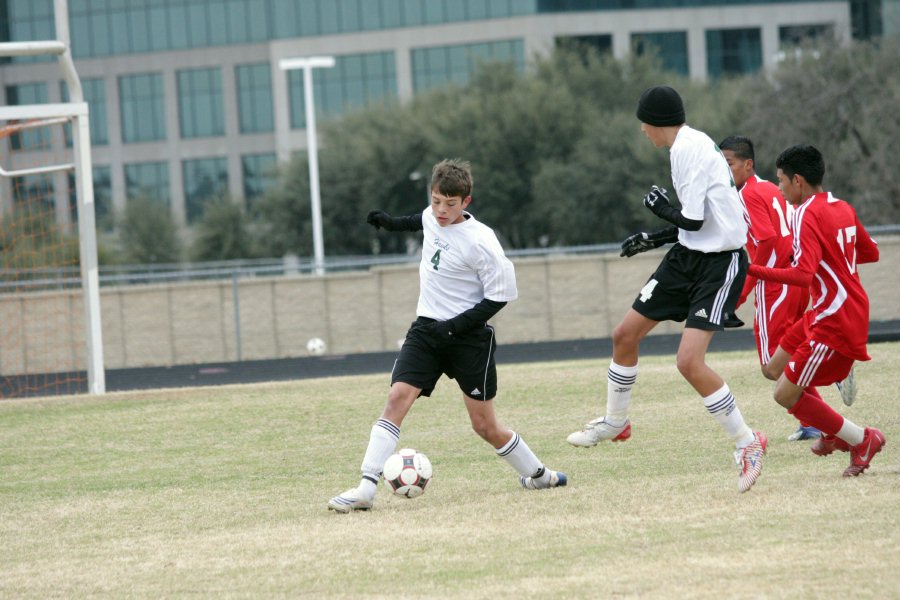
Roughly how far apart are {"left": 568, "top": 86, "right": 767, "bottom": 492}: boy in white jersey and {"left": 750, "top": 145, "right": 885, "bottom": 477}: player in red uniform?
0.92 feet

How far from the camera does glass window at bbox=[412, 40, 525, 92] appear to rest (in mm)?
67875

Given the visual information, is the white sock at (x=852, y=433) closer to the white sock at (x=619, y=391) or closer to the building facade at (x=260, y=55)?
the white sock at (x=619, y=391)

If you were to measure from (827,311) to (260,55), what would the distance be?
2813 inches

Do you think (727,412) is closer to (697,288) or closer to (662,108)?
(697,288)

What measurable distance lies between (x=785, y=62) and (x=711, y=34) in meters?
28.0

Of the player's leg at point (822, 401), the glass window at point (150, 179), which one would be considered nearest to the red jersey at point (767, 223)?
the player's leg at point (822, 401)

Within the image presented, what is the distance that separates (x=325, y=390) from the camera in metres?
14.6

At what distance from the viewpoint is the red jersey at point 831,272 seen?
296 inches

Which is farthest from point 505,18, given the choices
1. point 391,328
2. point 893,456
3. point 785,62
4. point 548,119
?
point 893,456

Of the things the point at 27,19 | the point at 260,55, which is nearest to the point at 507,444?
the point at 260,55

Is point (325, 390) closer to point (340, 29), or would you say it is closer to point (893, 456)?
point (893, 456)

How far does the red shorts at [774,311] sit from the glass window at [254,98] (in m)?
69.4

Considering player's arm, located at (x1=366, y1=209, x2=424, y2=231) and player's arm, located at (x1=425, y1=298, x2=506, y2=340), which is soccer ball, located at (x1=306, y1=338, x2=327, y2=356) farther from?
player's arm, located at (x1=425, y1=298, x2=506, y2=340)

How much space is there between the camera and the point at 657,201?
728 cm
